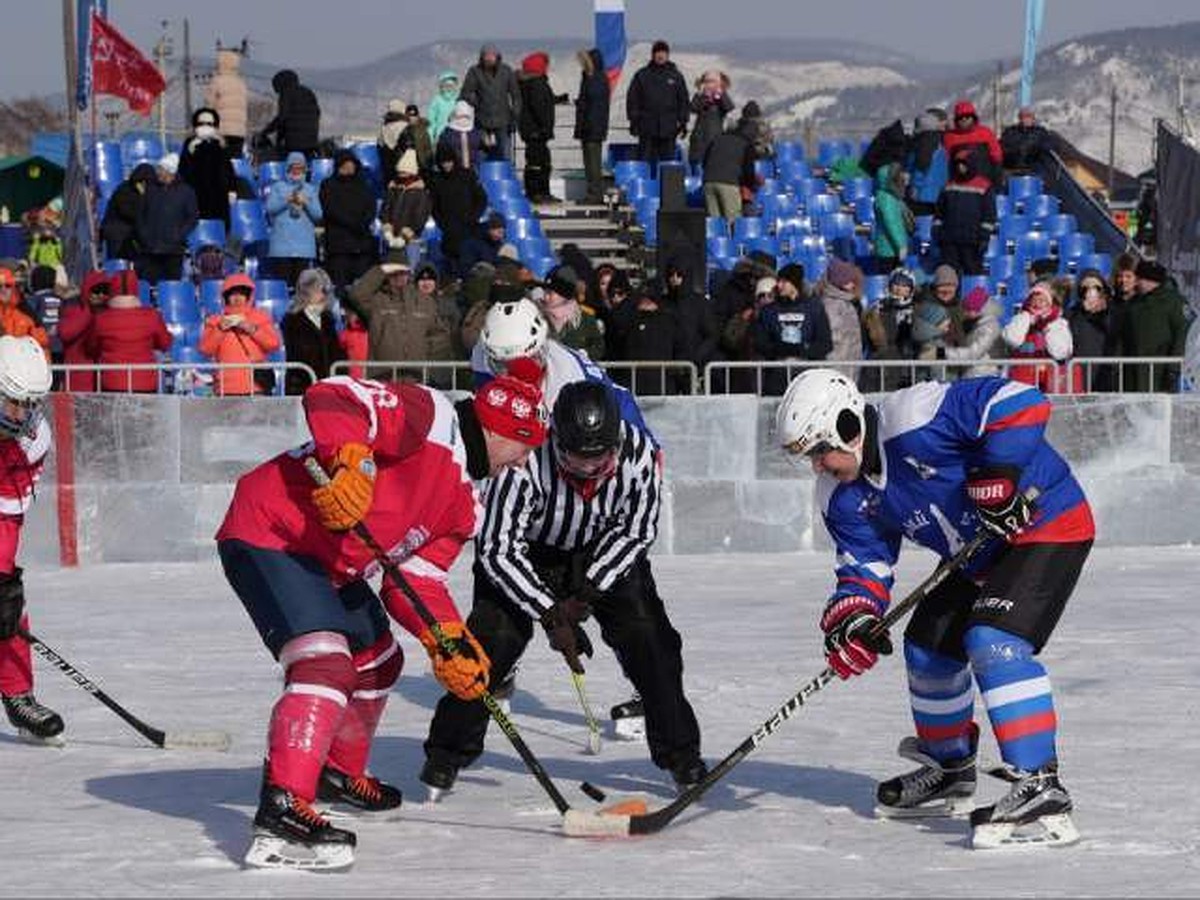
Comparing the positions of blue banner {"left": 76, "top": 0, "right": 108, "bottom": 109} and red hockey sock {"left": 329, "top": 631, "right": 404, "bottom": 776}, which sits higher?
blue banner {"left": 76, "top": 0, "right": 108, "bottom": 109}

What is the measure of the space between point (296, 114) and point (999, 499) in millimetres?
13865

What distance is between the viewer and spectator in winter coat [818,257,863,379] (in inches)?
616

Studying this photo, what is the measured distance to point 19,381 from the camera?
9.22m

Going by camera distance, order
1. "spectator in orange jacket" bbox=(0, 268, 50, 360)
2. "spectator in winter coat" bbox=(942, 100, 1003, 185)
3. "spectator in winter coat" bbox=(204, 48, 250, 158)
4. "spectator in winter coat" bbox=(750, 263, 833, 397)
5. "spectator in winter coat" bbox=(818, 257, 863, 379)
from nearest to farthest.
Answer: "spectator in orange jacket" bbox=(0, 268, 50, 360) < "spectator in winter coat" bbox=(750, 263, 833, 397) < "spectator in winter coat" bbox=(818, 257, 863, 379) < "spectator in winter coat" bbox=(942, 100, 1003, 185) < "spectator in winter coat" bbox=(204, 48, 250, 158)

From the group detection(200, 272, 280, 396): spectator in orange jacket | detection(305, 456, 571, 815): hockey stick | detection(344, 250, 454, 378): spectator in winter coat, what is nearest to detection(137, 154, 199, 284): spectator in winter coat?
detection(200, 272, 280, 396): spectator in orange jacket

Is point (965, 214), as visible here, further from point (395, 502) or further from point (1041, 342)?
point (395, 502)

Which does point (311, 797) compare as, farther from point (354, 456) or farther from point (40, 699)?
point (40, 699)

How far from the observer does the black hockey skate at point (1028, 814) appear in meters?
7.27

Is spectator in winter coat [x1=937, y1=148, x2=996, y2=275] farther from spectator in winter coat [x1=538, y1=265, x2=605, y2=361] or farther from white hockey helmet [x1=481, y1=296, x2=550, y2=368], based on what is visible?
white hockey helmet [x1=481, y1=296, x2=550, y2=368]

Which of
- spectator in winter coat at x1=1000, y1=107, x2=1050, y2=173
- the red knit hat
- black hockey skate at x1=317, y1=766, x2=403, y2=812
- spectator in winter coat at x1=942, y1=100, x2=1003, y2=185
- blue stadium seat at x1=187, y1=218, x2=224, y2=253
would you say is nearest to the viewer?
the red knit hat

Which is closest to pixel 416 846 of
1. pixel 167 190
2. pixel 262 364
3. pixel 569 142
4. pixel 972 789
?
pixel 972 789

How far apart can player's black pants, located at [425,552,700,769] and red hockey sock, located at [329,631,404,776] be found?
38cm

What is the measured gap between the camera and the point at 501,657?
854 cm

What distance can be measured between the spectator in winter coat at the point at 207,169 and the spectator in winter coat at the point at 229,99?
5.68ft
